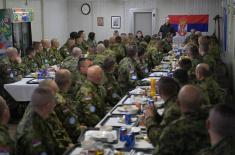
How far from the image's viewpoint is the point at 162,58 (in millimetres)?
11508

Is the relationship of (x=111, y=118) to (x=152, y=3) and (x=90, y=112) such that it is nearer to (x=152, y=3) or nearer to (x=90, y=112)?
(x=90, y=112)

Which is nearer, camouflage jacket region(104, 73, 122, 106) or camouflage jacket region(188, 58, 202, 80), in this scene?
camouflage jacket region(104, 73, 122, 106)

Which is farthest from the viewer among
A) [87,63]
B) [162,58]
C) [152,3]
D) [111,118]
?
[152,3]

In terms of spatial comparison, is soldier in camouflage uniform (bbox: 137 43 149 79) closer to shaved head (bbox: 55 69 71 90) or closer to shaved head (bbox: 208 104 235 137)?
shaved head (bbox: 55 69 71 90)

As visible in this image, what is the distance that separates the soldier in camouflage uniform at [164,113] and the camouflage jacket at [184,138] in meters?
0.52

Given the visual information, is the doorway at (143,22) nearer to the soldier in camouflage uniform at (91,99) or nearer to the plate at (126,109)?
the soldier in camouflage uniform at (91,99)

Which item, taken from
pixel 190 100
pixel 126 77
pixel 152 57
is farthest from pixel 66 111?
pixel 152 57

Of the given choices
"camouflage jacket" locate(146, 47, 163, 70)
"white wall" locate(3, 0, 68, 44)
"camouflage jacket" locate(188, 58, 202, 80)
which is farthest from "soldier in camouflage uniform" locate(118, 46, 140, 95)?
"white wall" locate(3, 0, 68, 44)

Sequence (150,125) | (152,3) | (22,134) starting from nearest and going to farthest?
1. (22,134)
2. (150,125)
3. (152,3)

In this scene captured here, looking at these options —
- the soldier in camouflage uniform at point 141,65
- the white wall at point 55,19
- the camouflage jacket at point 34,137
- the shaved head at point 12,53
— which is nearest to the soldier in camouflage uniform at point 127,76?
the soldier in camouflage uniform at point 141,65

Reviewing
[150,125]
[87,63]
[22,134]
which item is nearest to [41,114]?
[22,134]

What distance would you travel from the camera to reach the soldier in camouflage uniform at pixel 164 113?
3.95 m

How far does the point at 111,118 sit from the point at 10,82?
3.86 meters

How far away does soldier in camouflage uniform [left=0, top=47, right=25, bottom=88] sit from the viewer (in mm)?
8227
